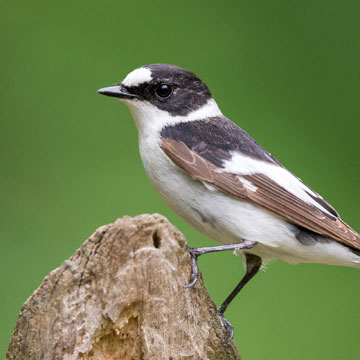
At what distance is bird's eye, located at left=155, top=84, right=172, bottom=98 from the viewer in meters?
3.07

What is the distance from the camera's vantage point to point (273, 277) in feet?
13.2

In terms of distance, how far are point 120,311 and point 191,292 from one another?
0.78ft

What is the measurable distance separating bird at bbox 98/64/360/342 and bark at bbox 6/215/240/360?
1.55 feet

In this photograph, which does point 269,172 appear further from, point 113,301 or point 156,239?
point 113,301

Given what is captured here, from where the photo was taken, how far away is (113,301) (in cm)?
222

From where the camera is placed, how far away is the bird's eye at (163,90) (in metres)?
3.07

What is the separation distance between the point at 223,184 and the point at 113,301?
79 cm

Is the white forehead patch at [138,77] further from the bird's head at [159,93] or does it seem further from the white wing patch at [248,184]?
the white wing patch at [248,184]

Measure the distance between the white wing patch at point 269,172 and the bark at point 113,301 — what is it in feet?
2.32

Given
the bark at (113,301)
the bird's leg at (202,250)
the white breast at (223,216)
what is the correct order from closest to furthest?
the bark at (113,301) → the bird's leg at (202,250) → the white breast at (223,216)

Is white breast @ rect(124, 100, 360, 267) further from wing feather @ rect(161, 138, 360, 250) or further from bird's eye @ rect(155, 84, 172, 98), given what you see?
bird's eye @ rect(155, 84, 172, 98)

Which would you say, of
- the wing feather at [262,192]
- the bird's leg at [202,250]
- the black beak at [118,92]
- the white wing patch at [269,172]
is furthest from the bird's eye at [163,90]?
the bird's leg at [202,250]

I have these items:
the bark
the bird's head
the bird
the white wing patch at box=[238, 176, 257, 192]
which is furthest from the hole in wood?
the bird's head

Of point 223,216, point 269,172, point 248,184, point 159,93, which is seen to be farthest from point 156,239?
point 159,93
